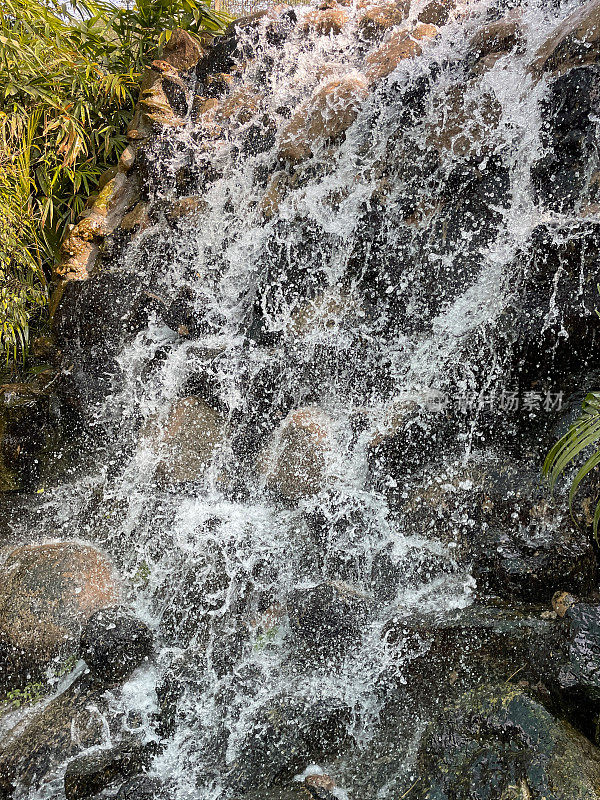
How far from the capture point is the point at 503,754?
2.48 meters

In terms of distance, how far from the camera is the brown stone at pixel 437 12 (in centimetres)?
465

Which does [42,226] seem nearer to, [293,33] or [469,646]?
[293,33]

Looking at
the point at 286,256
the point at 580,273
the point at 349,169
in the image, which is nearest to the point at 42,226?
the point at 286,256

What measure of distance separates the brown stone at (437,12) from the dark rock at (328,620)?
3.95 meters

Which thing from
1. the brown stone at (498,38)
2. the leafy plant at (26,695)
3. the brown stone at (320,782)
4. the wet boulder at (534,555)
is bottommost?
the leafy plant at (26,695)

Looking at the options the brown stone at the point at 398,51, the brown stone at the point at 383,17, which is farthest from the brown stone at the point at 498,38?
the brown stone at the point at 383,17

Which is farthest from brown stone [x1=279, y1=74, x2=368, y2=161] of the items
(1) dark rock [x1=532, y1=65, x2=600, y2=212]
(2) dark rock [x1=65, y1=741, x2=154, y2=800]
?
(2) dark rock [x1=65, y1=741, x2=154, y2=800]

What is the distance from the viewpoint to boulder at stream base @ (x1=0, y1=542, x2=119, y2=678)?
3.57 metres

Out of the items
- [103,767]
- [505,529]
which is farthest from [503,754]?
[103,767]

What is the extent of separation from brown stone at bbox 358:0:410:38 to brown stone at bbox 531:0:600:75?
Result: 125cm

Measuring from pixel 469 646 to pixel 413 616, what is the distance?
365 millimetres

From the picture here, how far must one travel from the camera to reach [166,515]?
4.04 meters

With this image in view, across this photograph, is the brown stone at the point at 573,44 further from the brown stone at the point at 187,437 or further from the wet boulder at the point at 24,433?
the wet boulder at the point at 24,433

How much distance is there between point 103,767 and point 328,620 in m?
1.20
